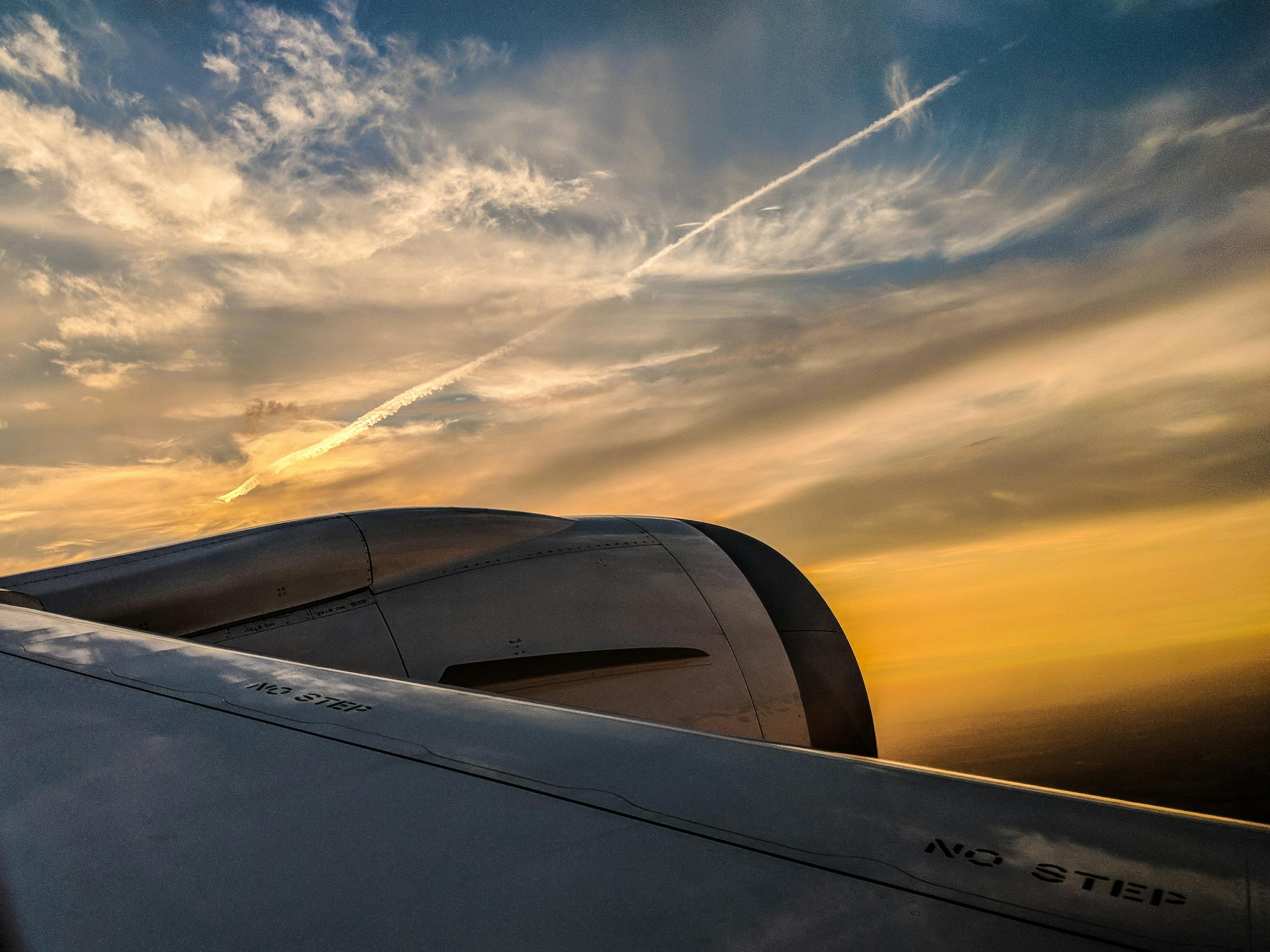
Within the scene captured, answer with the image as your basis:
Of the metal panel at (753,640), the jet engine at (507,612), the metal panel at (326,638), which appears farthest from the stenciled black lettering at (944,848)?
the metal panel at (753,640)

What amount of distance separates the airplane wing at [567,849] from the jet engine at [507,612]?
3.80 meters

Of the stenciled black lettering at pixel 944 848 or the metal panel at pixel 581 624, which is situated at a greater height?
the metal panel at pixel 581 624

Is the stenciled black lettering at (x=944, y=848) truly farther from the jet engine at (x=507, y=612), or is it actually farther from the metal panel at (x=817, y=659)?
the metal panel at (x=817, y=659)

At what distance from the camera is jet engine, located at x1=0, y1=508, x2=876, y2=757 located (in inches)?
253

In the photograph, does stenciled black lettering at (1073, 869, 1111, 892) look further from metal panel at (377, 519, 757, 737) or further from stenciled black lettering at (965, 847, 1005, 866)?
metal panel at (377, 519, 757, 737)

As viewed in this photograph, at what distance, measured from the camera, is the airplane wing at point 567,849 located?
1262 mm

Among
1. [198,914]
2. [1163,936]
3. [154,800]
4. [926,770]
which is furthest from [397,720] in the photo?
[1163,936]

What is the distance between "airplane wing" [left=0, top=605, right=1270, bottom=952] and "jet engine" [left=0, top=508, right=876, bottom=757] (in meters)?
3.80

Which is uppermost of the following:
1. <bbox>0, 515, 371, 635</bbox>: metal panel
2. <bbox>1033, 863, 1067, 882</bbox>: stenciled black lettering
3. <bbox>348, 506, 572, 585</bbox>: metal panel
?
<bbox>348, 506, 572, 585</bbox>: metal panel

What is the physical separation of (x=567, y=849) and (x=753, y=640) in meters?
5.85

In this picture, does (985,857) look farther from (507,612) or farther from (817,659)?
(817,659)

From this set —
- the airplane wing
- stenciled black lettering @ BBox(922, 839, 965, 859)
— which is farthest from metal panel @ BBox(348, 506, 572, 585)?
stenciled black lettering @ BBox(922, 839, 965, 859)

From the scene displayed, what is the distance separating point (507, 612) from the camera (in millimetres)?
6797

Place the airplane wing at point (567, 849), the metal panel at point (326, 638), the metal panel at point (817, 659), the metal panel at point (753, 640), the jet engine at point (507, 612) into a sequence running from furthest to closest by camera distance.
Answer: 1. the metal panel at point (817, 659)
2. the metal panel at point (753, 640)
3. the jet engine at point (507, 612)
4. the metal panel at point (326, 638)
5. the airplane wing at point (567, 849)
